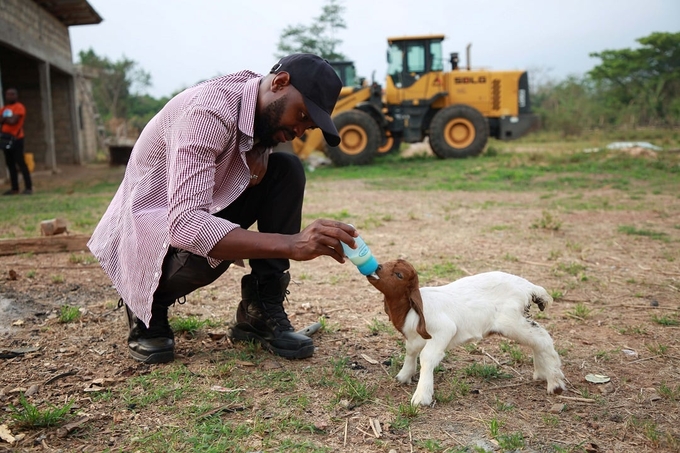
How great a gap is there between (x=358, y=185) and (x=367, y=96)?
5.07 m

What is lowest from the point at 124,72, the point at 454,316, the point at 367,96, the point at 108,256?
the point at 454,316

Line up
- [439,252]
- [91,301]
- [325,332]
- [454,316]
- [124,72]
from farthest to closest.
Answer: [124,72] < [439,252] < [91,301] < [325,332] < [454,316]

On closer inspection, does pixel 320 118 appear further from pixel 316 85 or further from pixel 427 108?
pixel 427 108

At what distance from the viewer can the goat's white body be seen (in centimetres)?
226

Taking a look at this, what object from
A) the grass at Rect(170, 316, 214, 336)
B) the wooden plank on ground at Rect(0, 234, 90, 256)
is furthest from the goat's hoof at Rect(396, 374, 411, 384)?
the wooden plank on ground at Rect(0, 234, 90, 256)

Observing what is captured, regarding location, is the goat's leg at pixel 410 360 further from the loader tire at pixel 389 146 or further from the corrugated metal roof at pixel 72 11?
the corrugated metal roof at pixel 72 11

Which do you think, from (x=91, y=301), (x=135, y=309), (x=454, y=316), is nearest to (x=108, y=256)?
(x=135, y=309)

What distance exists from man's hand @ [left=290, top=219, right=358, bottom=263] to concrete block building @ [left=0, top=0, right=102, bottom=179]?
1262 cm

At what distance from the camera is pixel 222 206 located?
2.38 m

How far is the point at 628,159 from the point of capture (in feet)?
41.3

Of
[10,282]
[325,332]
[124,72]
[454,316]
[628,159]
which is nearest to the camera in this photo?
[454,316]

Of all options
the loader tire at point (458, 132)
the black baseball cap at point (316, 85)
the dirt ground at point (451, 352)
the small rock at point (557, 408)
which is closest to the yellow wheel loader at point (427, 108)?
the loader tire at point (458, 132)

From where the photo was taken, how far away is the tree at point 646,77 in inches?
1142

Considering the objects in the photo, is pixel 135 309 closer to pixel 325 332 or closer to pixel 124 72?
pixel 325 332
